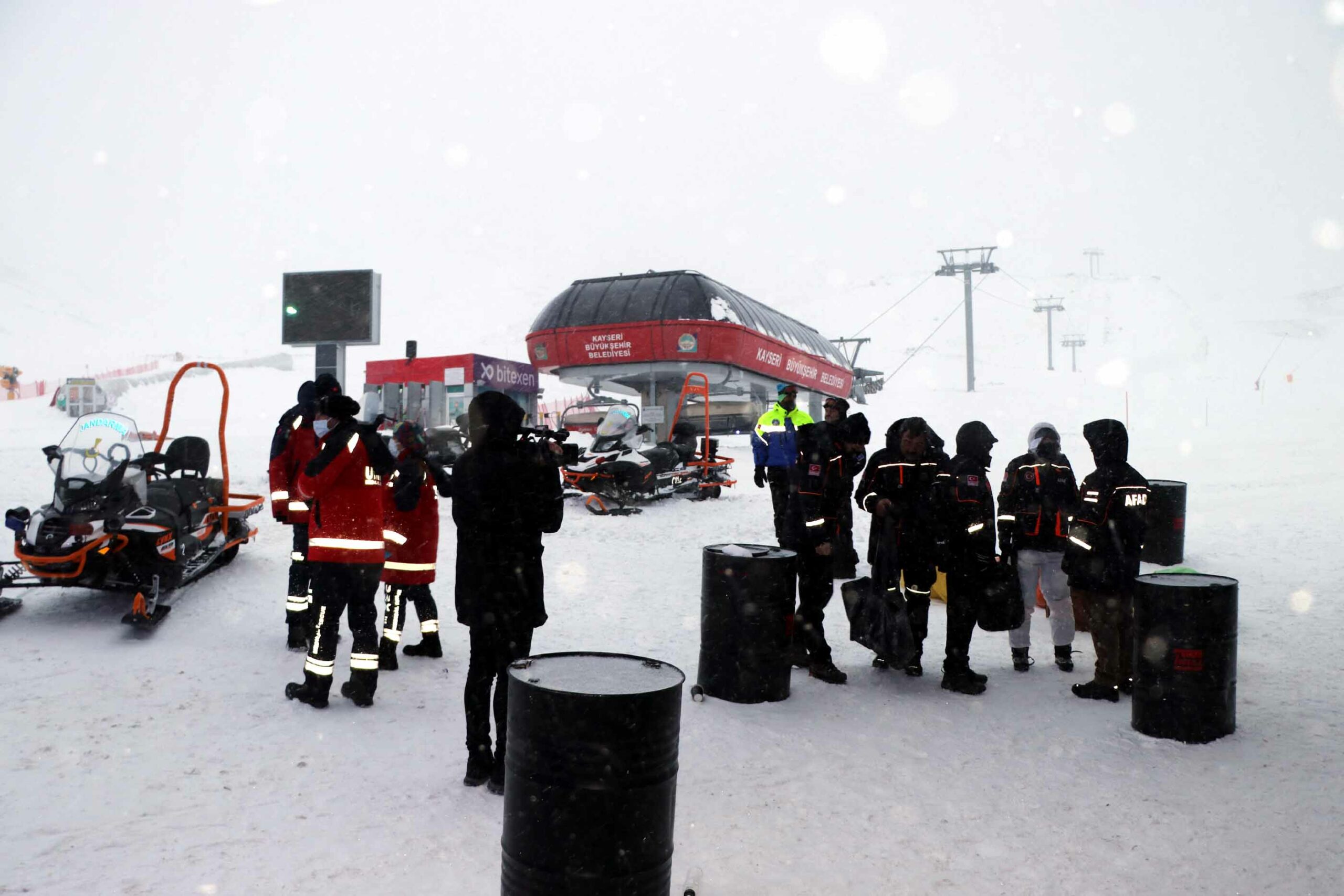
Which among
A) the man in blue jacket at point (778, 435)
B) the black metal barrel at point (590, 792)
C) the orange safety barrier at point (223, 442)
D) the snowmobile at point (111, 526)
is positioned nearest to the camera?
the black metal barrel at point (590, 792)

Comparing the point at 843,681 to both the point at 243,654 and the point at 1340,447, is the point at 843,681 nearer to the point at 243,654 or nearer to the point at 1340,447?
the point at 243,654

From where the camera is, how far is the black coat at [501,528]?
383cm

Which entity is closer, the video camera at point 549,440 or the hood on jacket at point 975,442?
the video camera at point 549,440

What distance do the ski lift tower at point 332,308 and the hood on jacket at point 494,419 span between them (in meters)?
7.20

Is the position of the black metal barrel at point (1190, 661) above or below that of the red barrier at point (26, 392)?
below

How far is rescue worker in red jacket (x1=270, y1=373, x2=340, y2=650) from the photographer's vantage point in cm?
554

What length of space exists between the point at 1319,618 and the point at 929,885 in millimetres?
5978

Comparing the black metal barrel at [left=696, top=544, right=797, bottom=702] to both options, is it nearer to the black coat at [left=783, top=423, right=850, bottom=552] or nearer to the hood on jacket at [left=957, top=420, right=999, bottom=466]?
the black coat at [left=783, top=423, right=850, bottom=552]

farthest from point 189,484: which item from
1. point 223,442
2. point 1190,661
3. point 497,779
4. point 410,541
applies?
point 1190,661

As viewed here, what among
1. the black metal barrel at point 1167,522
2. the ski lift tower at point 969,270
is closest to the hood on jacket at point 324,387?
the black metal barrel at point 1167,522

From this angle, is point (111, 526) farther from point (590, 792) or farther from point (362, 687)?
point (590, 792)

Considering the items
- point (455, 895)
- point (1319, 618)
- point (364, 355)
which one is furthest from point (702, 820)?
point (364, 355)

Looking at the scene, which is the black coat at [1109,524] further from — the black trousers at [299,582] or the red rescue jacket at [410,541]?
the black trousers at [299,582]

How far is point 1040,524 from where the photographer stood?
5.82 meters
